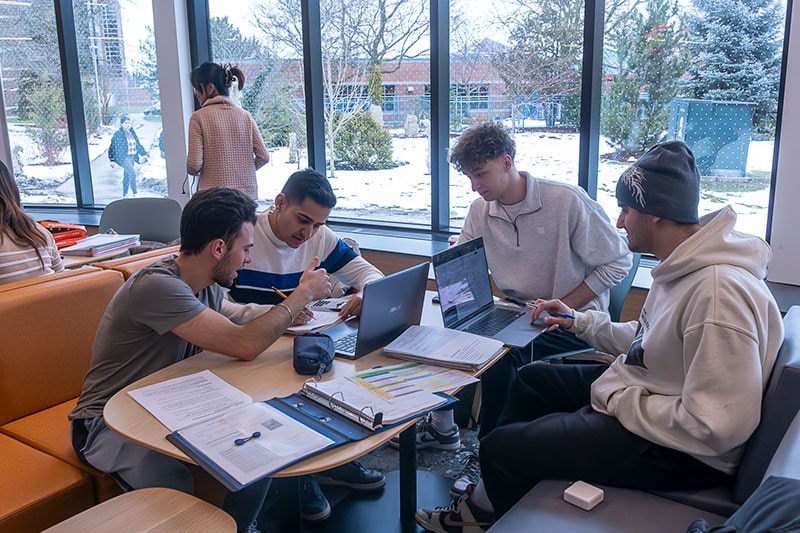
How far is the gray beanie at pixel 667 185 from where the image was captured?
5.68ft

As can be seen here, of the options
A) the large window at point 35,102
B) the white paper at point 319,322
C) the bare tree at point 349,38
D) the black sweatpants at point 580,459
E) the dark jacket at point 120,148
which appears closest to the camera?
the black sweatpants at point 580,459

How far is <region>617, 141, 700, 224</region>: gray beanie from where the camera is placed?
1731 mm

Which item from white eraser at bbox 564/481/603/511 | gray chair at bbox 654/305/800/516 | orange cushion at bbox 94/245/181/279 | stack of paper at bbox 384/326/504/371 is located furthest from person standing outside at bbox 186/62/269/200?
gray chair at bbox 654/305/800/516

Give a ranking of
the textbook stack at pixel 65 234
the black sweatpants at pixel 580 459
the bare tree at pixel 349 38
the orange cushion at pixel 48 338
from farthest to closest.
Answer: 1. the bare tree at pixel 349 38
2. the textbook stack at pixel 65 234
3. the orange cushion at pixel 48 338
4. the black sweatpants at pixel 580 459

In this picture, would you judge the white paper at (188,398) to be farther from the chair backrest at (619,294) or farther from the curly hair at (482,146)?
the chair backrest at (619,294)

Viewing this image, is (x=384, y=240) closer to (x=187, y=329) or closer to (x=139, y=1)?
(x=187, y=329)

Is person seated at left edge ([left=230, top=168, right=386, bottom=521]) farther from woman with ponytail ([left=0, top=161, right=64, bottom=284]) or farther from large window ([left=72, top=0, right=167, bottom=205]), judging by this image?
large window ([left=72, top=0, right=167, bottom=205])

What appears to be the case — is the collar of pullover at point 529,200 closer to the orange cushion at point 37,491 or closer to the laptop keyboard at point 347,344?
the laptop keyboard at point 347,344

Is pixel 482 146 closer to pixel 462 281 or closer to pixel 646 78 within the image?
pixel 462 281

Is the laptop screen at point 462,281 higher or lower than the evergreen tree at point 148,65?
lower

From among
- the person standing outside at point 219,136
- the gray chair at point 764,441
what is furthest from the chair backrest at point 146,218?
the gray chair at point 764,441

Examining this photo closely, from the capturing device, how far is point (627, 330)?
2.14 m

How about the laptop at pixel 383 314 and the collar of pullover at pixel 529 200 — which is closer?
the laptop at pixel 383 314

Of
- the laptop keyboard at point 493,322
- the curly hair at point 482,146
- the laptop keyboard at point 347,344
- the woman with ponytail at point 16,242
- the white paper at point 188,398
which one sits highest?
the curly hair at point 482,146
